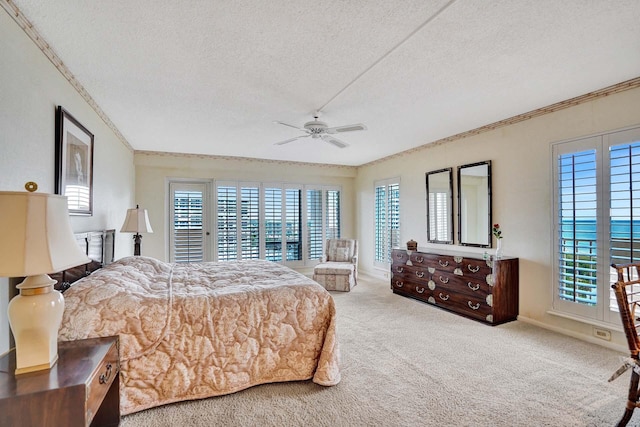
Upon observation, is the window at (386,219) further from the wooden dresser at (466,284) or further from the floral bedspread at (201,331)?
the floral bedspread at (201,331)

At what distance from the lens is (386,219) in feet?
20.7

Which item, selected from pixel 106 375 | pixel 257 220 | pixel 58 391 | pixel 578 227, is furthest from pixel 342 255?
pixel 58 391

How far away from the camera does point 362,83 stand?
9.35 feet

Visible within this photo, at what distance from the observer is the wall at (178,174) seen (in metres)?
5.65

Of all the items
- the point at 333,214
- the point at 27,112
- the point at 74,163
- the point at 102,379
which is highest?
the point at 27,112

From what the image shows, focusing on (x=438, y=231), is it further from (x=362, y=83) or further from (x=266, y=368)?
(x=266, y=368)

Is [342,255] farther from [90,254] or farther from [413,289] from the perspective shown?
[90,254]

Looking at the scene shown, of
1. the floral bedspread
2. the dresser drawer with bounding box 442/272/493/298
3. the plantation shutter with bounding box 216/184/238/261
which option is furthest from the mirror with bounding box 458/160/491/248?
the plantation shutter with bounding box 216/184/238/261

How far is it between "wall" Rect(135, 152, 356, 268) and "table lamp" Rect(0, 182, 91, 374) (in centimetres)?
455

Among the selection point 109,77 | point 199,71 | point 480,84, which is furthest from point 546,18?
point 109,77

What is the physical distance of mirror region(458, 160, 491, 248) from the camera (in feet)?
13.9

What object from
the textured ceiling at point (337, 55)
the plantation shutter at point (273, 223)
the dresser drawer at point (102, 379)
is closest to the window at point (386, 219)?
the plantation shutter at point (273, 223)

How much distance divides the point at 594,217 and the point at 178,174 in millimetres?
6132

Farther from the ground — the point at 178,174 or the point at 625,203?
the point at 178,174
